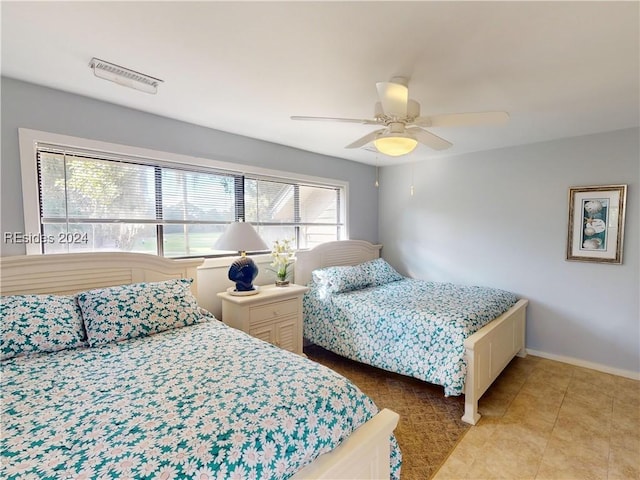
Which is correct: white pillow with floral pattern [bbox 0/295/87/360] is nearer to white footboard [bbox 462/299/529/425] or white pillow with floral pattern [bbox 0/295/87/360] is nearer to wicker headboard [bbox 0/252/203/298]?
wicker headboard [bbox 0/252/203/298]

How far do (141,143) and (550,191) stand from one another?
4010mm

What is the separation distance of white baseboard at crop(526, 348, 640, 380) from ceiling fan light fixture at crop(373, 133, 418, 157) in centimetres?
302

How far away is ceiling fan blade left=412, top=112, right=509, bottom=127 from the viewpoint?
1743 millimetres

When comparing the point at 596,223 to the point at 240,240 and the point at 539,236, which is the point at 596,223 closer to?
the point at 539,236

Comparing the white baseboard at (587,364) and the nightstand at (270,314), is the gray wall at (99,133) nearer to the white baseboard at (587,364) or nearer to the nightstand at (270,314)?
the nightstand at (270,314)

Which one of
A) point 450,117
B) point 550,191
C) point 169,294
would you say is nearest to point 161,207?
→ point 169,294

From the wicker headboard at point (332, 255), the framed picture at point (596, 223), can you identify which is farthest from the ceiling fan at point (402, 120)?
the framed picture at point (596, 223)

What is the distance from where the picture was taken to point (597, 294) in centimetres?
318

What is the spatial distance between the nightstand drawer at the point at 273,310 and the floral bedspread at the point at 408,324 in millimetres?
464

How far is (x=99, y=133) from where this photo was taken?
2.31 metres

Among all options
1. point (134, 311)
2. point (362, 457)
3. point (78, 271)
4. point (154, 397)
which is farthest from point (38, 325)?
point (362, 457)

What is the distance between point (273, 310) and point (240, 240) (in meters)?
0.69

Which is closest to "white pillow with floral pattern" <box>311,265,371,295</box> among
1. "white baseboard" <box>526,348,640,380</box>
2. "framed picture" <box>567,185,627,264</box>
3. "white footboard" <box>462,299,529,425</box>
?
"white footboard" <box>462,299,529,425</box>

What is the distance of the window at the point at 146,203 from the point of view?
2205 millimetres
